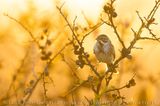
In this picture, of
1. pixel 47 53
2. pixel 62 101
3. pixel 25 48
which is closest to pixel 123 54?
pixel 47 53

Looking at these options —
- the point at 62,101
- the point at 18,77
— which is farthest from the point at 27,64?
the point at 62,101

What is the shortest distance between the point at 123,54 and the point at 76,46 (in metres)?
0.39

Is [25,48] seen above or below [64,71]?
above

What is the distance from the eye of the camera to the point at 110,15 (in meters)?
3.72

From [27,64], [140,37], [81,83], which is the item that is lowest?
[81,83]

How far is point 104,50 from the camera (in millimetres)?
5164

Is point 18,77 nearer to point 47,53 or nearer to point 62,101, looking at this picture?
point 62,101

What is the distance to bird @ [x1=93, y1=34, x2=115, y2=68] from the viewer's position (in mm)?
5098

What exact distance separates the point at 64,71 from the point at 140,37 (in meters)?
2.12

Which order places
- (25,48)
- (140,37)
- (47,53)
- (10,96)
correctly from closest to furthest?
(140,37)
(47,53)
(10,96)
(25,48)

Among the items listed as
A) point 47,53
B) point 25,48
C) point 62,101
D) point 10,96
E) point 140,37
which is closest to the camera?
point 140,37

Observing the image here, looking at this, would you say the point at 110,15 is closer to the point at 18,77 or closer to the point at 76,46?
the point at 76,46

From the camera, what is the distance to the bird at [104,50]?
16.7ft

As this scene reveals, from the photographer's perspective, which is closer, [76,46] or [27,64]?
[76,46]
